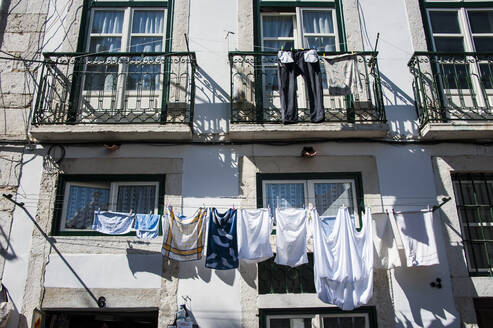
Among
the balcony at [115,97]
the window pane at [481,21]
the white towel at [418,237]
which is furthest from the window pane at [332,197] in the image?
the window pane at [481,21]

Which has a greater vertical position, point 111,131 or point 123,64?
point 123,64

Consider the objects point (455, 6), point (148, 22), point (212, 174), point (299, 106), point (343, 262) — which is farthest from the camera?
point (455, 6)

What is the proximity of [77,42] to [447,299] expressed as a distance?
7.19 m

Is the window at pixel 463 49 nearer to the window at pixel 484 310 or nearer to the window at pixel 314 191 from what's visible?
the window at pixel 314 191

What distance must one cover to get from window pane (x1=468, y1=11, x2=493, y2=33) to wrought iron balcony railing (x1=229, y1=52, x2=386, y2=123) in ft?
7.40

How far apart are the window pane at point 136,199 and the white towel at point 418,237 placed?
12.0 feet

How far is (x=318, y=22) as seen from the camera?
785 cm

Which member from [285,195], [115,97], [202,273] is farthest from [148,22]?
[202,273]

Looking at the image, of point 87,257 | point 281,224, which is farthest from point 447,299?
point 87,257

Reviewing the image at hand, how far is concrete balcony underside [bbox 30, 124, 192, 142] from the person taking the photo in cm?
646

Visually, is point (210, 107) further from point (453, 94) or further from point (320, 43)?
point (453, 94)

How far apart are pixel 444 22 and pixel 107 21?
6.21 meters

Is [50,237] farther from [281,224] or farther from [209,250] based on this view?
[281,224]

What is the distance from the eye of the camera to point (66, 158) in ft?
22.0
